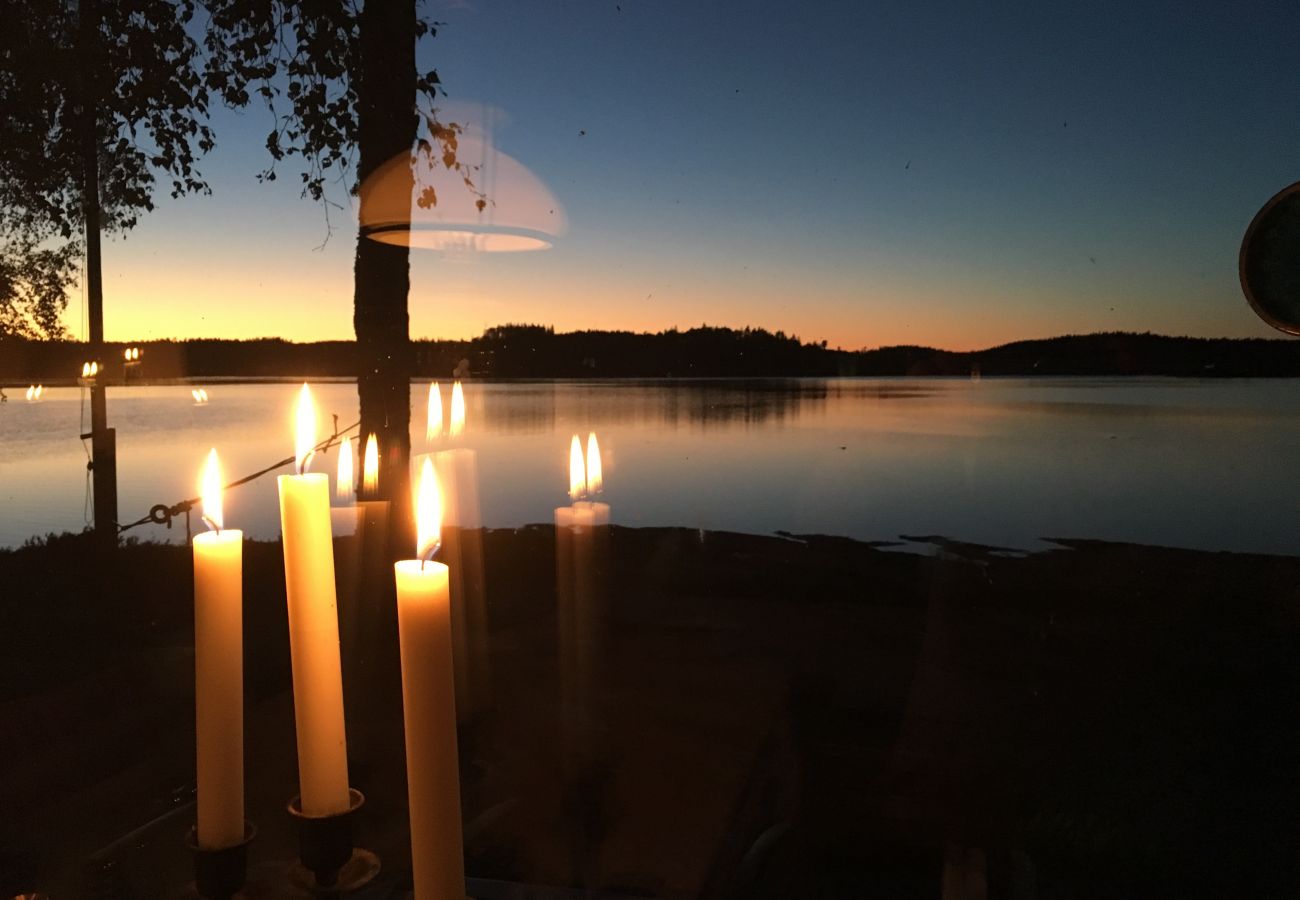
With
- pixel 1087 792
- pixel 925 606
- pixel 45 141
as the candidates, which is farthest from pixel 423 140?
pixel 925 606

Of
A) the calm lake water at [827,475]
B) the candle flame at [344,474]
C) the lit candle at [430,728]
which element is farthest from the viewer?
the calm lake water at [827,475]

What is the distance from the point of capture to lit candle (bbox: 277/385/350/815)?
0.99 meters

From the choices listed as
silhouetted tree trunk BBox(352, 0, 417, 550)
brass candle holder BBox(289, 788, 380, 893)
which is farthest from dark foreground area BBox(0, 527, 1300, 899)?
silhouetted tree trunk BBox(352, 0, 417, 550)

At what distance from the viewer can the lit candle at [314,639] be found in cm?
99

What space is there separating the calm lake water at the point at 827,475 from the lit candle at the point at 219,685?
1.58 ft

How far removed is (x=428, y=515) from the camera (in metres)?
0.96

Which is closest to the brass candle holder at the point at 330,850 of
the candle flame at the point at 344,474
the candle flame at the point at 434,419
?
the candle flame at the point at 344,474

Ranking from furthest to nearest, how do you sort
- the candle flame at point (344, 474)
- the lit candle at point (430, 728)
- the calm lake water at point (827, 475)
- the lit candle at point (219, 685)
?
the calm lake water at point (827, 475) < the candle flame at point (344, 474) < the lit candle at point (219, 685) < the lit candle at point (430, 728)

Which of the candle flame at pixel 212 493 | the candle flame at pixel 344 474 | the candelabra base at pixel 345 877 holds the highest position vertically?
the candle flame at pixel 212 493

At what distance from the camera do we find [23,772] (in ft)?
15.8

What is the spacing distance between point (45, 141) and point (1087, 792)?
397 inches

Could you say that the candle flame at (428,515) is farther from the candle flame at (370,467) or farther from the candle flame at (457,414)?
the candle flame at (457,414)

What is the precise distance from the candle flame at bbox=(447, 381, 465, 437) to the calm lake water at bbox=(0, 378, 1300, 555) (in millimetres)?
316

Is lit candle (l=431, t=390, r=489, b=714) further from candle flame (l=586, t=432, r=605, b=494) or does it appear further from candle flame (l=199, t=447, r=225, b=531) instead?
candle flame (l=199, t=447, r=225, b=531)
